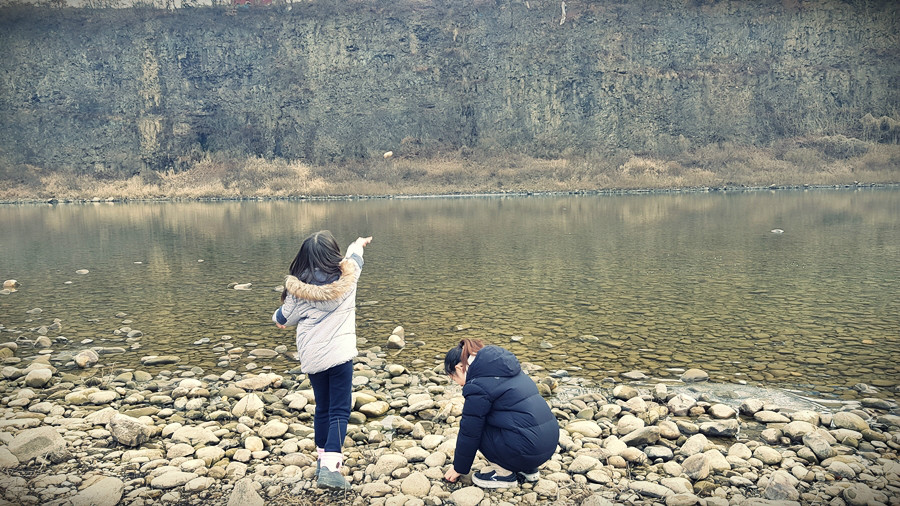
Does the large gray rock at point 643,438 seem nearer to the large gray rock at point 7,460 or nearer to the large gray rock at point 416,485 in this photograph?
the large gray rock at point 416,485

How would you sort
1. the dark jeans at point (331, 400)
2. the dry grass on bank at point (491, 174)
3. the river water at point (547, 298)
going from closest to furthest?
1. the dark jeans at point (331, 400)
2. the river water at point (547, 298)
3. the dry grass on bank at point (491, 174)

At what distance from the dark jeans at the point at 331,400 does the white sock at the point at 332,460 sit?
0.12 m

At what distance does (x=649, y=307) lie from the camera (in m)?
12.7

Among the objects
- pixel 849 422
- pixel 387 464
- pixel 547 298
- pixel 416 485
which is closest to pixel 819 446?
pixel 849 422

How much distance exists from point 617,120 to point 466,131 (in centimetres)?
1948

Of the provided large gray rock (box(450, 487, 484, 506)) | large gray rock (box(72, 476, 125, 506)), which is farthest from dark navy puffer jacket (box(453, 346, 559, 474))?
large gray rock (box(72, 476, 125, 506))

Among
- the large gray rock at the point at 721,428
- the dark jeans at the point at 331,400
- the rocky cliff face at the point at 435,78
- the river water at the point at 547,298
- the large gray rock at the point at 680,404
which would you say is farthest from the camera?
the rocky cliff face at the point at 435,78

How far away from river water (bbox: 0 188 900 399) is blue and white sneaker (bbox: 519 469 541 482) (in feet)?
11.3

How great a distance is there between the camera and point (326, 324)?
17.4 feet

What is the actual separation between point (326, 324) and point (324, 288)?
361 mm

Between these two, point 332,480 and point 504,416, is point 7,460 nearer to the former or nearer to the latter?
point 332,480

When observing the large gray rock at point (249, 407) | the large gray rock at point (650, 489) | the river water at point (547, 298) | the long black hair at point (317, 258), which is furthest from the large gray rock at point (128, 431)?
the large gray rock at point (650, 489)

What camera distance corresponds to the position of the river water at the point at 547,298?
935 cm

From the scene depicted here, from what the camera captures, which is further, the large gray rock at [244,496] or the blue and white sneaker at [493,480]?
the blue and white sneaker at [493,480]
